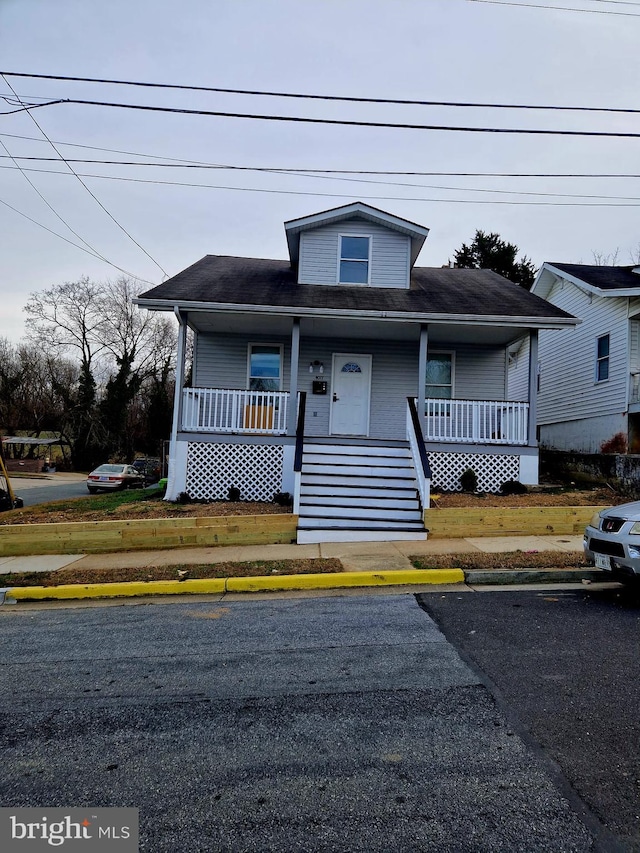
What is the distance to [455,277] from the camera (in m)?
15.2

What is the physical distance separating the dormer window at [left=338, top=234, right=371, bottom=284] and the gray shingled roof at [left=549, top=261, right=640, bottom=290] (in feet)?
22.6

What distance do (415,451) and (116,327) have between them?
140ft

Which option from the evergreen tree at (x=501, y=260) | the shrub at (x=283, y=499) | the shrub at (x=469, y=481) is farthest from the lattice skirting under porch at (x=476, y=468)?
the evergreen tree at (x=501, y=260)

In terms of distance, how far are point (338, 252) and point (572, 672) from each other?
1177 centimetres

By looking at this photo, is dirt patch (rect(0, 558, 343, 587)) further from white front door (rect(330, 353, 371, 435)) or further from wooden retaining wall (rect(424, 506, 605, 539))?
white front door (rect(330, 353, 371, 435))

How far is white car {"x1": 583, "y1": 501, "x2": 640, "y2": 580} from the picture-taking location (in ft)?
17.0

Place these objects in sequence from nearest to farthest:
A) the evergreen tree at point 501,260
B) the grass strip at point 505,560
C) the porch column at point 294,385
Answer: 1. the grass strip at point 505,560
2. the porch column at point 294,385
3. the evergreen tree at point 501,260

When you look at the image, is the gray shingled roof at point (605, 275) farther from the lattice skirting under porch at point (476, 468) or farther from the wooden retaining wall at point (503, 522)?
the wooden retaining wall at point (503, 522)

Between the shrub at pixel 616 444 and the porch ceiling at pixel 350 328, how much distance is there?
425 cm

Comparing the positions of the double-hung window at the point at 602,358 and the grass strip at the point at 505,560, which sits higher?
the double-hung window at the point at 602,358

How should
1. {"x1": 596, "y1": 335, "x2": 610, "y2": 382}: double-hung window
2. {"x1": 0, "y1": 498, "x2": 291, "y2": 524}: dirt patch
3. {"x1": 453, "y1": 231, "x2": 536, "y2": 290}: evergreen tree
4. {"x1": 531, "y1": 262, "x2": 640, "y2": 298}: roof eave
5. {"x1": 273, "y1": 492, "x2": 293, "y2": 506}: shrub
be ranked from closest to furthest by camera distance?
{"x1": 0, "y1": 498, "x2": 291, "y2": 524}: dirt patch → {"x1": 273, "y1": 492, "x2": 293, "y2": 506}: shrub → {"x1": 531, "y1": 262, "x2": 640, "y2": 298}: roof eave → {"x1": 596, "y1": 335, "x2": 610, "y2": 382}: double-hung window → {"x1": 453, "y1": 231, "x2": 536, "y2": 290}: evergreen tree

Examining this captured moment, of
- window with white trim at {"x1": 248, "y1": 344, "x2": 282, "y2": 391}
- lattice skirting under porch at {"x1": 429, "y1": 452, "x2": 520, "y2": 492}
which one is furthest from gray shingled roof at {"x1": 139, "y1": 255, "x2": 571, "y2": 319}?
lattice skirting under porch at {"x1": 429, "y1": 452, "x2": 520, "y2": 492}

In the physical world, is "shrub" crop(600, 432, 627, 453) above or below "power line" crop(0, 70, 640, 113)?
below

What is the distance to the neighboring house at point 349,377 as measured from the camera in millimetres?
9953
